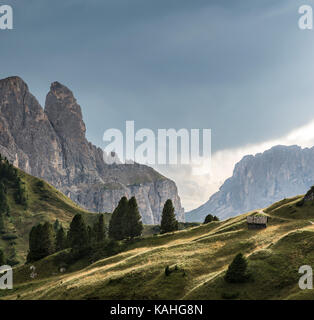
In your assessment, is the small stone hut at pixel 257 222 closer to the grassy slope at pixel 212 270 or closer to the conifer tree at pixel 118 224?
the grassy slope at pixel 212 270

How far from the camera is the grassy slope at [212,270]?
4103 cm

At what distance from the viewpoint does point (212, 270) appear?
169ft

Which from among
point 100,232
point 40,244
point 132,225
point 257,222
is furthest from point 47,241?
point 257,222

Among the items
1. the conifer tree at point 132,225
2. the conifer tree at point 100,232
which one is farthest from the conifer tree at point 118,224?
the conifer tree at point 100,232

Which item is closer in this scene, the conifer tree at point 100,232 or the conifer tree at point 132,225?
the conifer tree at point 132,225

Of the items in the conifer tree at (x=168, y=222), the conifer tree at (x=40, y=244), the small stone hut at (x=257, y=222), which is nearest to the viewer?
the small stone hut at (x=257, y=222)

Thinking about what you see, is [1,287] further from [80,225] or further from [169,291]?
[169,291]

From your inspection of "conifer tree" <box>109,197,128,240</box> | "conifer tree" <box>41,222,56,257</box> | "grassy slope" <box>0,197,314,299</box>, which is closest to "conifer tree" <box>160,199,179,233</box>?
"conifer tree" <box>109,197,128,240</box>

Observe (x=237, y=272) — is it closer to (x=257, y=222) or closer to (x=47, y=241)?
(x=257, y=222)

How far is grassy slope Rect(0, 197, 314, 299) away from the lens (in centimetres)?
4103

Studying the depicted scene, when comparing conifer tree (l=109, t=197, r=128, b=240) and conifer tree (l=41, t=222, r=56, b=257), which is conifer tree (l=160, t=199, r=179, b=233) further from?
conifer tree (l=41, t=222, r=56, b=257)
